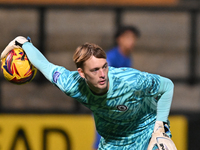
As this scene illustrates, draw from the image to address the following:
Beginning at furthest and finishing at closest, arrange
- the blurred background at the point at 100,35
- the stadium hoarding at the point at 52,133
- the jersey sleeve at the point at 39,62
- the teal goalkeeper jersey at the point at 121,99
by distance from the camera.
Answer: the blurred background at the point at 100,35
the stadium hoarding at the point at 52,133
the jersey sleeve at the point at 39,62
the teal goalkeeper jersey at the point at 121,99

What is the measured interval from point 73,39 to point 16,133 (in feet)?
7.09

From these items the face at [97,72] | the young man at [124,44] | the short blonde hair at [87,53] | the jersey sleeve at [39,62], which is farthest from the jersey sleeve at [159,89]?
the young man at [124,44]

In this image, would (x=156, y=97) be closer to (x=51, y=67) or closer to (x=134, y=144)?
(x=134, y=144)

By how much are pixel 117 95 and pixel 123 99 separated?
68mm

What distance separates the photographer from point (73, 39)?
7.54 meters

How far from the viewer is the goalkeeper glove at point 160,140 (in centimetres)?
335

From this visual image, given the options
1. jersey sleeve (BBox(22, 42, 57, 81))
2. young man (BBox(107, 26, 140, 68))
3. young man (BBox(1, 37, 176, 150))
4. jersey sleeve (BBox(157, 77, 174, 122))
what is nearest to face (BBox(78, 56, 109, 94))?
young man (BBox(1, 37, 176, 150))

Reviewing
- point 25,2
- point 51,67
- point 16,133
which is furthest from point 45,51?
point 51,67

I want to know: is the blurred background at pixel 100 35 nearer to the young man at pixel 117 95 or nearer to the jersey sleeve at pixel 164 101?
the young man at pixel 117 95

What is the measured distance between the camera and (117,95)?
3.47 m

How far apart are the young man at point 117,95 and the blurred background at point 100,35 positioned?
3.49 metres

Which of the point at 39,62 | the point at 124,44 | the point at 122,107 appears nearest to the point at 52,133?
the point at 124,44

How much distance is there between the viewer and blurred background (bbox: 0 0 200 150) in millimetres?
7457

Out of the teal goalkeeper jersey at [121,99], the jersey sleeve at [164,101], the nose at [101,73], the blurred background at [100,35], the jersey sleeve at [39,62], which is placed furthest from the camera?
the blurred background at [100,35]
